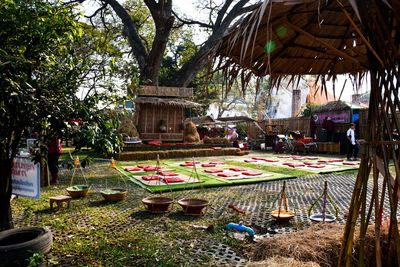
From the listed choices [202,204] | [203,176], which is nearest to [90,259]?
[202,204]

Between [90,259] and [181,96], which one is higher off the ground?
[181,96]

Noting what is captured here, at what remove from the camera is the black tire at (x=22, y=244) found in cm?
379

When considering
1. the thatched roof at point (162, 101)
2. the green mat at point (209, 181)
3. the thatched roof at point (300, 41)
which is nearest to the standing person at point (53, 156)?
the green mat at point (209, 181)

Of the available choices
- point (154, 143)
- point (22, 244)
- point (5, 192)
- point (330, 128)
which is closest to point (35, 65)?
point (5, 192)

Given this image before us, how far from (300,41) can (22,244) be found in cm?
410

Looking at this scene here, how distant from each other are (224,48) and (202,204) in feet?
11.6

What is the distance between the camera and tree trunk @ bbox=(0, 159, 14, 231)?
14.6 ft

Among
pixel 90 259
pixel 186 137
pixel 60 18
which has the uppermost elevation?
pixel 60 18

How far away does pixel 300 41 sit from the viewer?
4074mm

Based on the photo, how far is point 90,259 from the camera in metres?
4.18

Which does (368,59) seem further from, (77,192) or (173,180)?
(173,180)

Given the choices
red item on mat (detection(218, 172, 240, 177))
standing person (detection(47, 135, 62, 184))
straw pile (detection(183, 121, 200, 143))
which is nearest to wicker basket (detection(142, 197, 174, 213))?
standing person (detection(47, 135, 62, 184))

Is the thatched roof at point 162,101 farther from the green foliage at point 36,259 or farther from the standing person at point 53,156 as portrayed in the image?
the green foliage at point 36,259

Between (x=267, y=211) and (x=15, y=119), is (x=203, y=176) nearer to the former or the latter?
(x=267, y=211)
